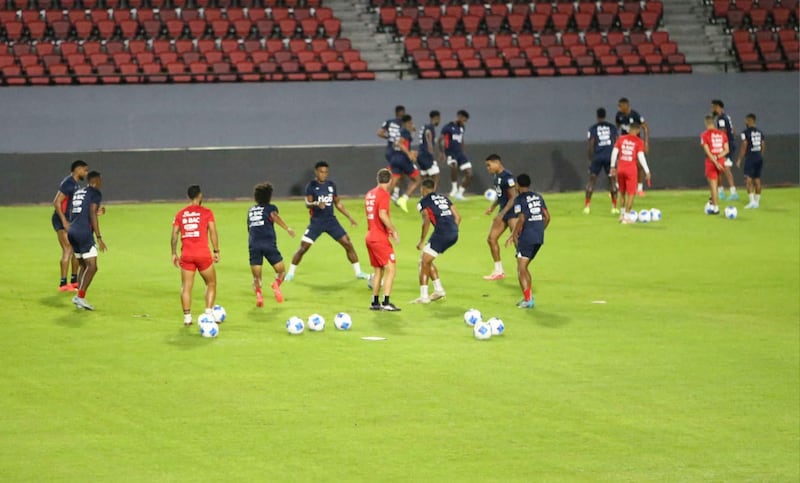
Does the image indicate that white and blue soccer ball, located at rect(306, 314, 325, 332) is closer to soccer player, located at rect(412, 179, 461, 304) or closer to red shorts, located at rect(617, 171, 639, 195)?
soccer player, located at rect(412, 179, 461, 304)

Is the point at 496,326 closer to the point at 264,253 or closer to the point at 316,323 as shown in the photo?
the point at 316,323

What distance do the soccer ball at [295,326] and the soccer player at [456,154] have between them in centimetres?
1735

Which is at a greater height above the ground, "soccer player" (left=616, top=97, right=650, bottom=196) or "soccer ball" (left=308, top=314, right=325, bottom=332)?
"soccer player" (left=616, top=97, right=650, bottom=196)

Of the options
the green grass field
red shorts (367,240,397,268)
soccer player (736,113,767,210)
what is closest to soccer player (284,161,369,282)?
the green grass field

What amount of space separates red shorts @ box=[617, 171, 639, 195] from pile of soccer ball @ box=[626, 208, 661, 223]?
76 cm

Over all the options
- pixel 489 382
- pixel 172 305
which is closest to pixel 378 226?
Result: pixel 172 305

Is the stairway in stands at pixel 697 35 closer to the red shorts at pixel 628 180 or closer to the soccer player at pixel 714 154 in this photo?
the soccer player at pixel 714 154

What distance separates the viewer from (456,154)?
1442 inches

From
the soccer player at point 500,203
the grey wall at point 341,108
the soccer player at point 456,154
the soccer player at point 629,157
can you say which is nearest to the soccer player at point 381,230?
the soccer player at point 500,203

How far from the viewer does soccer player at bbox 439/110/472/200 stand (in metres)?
36.3

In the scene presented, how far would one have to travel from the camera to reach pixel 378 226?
20578 millimetres

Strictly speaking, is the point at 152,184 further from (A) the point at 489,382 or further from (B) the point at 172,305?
(A) the point at 489,382

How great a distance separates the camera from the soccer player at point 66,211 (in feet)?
70.2

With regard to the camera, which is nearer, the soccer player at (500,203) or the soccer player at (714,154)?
the soccer player at (500,203)
